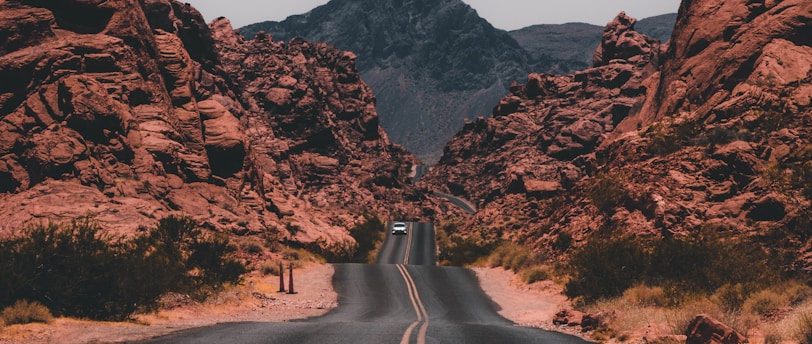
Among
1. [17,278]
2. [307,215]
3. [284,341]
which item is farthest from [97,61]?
[284,341]

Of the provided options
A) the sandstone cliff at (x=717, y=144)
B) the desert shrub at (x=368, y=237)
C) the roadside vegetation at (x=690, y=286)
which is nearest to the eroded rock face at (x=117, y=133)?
the desert shrub at (x=368, y=237)

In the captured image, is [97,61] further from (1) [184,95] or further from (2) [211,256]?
(2) [211,256]

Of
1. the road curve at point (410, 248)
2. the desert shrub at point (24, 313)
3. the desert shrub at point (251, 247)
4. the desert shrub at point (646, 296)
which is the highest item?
the desert shrub at point (24, 313)

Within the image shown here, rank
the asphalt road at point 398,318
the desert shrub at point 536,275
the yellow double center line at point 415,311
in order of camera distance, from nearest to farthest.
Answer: the asphalt road at point 398,318 < the yellow double center line at point 415,311 < the desert shrub at point 536,275

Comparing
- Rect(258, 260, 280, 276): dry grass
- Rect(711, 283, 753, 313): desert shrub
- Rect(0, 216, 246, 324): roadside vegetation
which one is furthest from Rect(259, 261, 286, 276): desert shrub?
Rect(711, 283, 753, 313): desert shrub

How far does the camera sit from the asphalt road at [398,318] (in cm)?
1438

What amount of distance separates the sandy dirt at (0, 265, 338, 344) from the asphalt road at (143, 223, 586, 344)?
927mm

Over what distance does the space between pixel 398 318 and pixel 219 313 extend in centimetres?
613

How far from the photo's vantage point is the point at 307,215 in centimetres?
5606

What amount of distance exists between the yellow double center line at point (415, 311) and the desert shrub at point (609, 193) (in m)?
10.8

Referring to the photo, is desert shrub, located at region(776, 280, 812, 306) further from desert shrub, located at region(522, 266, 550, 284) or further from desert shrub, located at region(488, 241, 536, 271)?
Answer: desert shrub, located at region(488, 241, 536, 271)

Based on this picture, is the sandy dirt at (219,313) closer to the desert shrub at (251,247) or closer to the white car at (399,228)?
the desert shrub at (251,247)

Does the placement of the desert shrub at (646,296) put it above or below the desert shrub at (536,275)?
above

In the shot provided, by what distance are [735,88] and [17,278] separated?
33.3 m
